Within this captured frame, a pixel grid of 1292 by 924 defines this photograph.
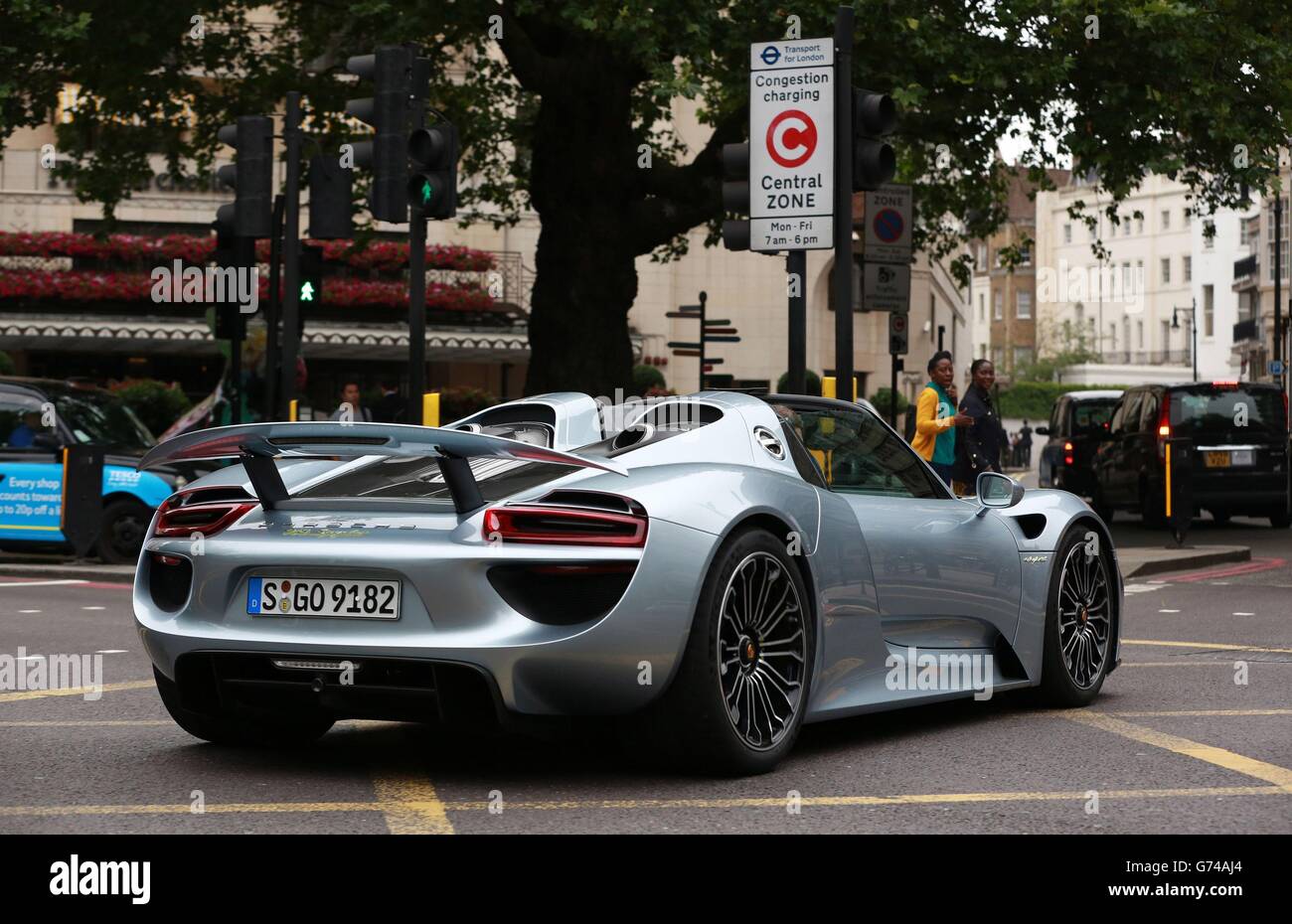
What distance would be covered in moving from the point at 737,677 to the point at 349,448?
4.39 feet

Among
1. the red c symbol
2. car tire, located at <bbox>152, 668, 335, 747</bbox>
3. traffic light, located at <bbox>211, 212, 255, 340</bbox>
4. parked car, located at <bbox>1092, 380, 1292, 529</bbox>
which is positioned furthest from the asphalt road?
parked car, located at <bbox>1092, 380, 1292, 529</bbox>

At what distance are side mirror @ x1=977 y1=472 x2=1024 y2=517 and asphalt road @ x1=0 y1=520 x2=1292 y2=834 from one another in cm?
82

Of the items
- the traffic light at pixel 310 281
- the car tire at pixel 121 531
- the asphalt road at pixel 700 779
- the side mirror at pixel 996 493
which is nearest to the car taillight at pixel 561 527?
the asphalt road at pixel 700 779

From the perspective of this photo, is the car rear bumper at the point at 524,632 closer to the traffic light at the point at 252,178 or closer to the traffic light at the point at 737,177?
the traffic light at the point at 737,177

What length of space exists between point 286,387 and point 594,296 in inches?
232

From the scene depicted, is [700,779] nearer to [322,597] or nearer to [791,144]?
[322,597]

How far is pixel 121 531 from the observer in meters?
17.4

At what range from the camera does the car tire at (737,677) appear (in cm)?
575

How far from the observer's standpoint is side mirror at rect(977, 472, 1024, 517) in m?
7.55

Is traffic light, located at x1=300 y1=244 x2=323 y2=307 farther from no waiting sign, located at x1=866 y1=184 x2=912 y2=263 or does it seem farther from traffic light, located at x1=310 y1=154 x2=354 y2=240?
no waiting sign, located at x1=866 y1=184 x2=912 y2=263

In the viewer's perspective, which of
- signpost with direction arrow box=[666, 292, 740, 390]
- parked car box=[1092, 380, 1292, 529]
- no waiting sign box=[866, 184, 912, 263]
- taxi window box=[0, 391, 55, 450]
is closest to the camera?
no waiting sign box=[866, 184, 912, 263]
